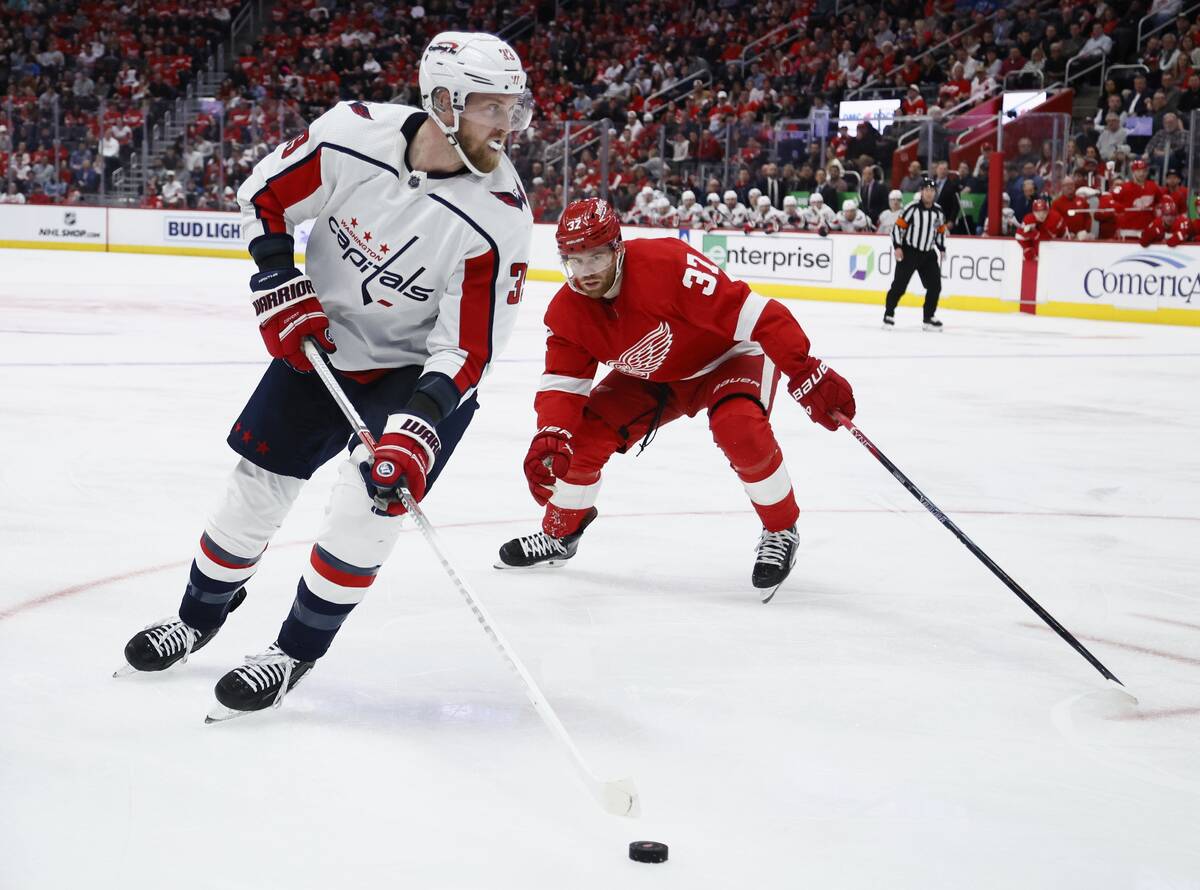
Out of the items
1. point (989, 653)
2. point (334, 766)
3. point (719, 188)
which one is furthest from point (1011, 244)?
point (334, 766)

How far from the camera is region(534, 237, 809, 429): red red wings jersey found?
3.54 metres

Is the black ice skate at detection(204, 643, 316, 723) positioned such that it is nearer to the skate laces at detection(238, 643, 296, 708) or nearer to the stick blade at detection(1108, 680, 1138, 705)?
the skate laces at detection(238, 643, 296, 708)

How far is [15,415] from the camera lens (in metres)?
5.91

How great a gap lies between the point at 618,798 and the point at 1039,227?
11328 mm

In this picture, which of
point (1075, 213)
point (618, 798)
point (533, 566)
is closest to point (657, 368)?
point (533, 566)

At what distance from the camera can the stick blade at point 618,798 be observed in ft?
6.76

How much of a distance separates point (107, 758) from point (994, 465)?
3872 millimetres

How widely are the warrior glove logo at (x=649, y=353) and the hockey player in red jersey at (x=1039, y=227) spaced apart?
9.53 meters

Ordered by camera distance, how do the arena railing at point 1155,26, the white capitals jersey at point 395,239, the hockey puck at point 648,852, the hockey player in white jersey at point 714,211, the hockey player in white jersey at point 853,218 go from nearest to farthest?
the hockey puck at point 648,852 → the white capitals jersey at point 395,239 → the hockey player in white jersey at point 853,218 → the arena railing at point 1155,26 → the hockey player in white jersey at point 714,211

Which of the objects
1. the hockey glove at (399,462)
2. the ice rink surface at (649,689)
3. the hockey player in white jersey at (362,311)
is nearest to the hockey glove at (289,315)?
the hockey player in white jersey at (362,311)

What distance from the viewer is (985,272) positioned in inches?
519

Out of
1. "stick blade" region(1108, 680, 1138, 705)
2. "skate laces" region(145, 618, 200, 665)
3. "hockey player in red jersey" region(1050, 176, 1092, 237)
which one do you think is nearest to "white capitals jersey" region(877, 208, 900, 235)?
"hockey player in red jersey" region(1050, 176, 1092, 237)

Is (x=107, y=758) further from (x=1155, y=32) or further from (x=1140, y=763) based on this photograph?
(x=1155, y=32)

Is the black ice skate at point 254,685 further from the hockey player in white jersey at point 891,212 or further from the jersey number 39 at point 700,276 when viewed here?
the hockey player in white jersey at point 891,212
